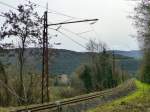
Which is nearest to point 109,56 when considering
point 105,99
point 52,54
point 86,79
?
point 86,79

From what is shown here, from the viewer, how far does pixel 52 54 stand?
136 feet

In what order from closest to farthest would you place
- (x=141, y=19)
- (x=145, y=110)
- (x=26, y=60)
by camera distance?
1. (x=145, y=110)
2. (x=141, y=19)
3. (x=26, y=60)

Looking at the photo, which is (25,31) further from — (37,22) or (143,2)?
(143,2)

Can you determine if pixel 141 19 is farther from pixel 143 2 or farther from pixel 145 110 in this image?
pixel 145 110

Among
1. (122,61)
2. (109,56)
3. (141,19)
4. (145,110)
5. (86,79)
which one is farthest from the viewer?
(122,61)

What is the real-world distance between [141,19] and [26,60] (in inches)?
480

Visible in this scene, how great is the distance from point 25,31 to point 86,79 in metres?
40.7

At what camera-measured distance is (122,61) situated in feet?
399

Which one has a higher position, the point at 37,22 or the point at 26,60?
the point at 37,22

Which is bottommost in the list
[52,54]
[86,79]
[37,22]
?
[86,79]

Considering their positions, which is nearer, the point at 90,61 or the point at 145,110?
the point at 145,110

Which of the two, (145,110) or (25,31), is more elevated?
(25,31)

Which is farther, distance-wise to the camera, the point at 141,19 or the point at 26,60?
the point at 26,60

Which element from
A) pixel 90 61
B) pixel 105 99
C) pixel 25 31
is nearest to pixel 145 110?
pixel 105 99
